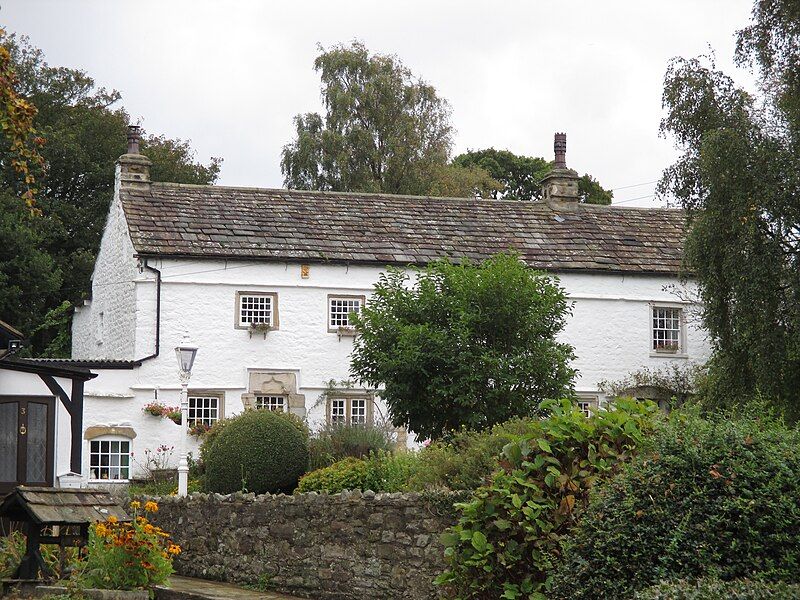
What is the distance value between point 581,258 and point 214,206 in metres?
9.38

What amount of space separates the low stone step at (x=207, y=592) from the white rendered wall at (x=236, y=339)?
10.9m

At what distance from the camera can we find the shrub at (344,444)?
2250 cm

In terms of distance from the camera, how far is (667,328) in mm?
30203

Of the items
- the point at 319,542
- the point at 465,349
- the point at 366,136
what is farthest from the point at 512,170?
the point at 319,542

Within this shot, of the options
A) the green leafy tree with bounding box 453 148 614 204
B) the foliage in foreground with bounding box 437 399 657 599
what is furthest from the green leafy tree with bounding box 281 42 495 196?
the foliage in foreground with bounding box 437 399 657 599

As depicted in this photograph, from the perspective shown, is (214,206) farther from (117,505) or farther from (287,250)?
(117,505)

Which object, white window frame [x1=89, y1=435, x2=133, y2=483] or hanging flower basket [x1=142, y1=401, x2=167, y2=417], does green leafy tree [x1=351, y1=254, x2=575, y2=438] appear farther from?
white window frame [x1=89, y1=435, x2=133, y2=483]

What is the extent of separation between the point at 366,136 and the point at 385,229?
14.1m

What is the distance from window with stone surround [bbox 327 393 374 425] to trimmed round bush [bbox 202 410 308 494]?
495 cm

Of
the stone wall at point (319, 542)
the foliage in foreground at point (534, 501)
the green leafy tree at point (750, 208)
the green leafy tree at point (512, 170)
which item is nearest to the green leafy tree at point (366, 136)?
the green leafy tree at point (512, 170)

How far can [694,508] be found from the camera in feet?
27.1

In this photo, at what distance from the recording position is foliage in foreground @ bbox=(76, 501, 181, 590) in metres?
12.3

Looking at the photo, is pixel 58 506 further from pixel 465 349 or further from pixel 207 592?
pixel 465 349

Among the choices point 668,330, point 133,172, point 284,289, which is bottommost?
point 668,330
